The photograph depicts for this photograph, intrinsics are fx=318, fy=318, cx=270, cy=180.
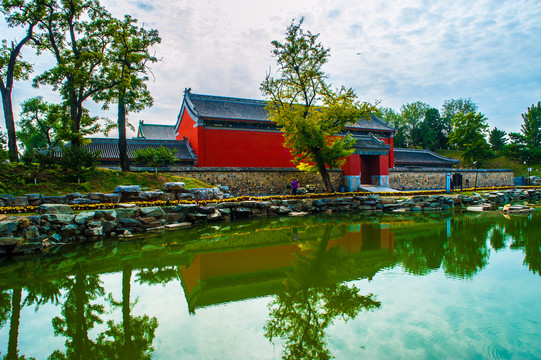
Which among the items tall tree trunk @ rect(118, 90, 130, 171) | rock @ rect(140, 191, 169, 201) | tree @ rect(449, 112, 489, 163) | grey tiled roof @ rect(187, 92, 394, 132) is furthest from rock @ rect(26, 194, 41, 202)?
tree @ rect(449, 112, 489, 163)

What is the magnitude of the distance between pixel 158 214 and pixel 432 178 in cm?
1960

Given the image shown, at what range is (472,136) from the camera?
32.8 m

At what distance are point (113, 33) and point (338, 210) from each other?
475 inches

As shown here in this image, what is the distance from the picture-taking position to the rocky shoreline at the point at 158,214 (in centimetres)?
732

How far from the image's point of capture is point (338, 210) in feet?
47.6

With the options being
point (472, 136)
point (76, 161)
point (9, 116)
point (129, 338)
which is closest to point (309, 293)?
point (129, 338)

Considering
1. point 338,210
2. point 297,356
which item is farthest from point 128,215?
point 338,210

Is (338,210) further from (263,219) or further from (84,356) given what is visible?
(84,356)

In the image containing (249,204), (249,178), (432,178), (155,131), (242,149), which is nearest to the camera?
(249,204)

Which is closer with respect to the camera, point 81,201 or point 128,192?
point 81,201

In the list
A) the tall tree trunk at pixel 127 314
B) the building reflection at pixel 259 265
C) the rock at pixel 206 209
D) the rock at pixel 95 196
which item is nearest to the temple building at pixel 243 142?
the rock at pixel 206 209

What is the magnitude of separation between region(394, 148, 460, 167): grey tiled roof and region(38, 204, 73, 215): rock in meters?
25.5

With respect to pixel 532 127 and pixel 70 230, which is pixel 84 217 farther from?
pixel 532 127

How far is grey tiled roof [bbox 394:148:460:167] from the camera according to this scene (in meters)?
28.3
